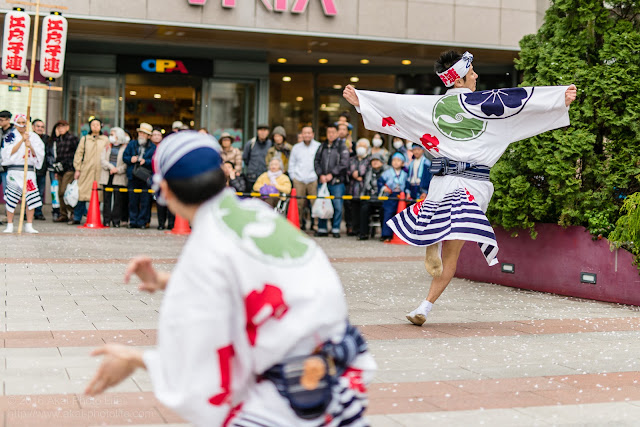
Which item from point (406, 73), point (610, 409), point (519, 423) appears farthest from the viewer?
point (406, 73)

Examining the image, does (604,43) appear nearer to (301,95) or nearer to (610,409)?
(610,409)

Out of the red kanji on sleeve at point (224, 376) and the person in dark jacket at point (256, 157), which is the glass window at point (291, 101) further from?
the red kanji on sleeve at point (224, 376)

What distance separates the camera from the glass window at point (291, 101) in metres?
24.6

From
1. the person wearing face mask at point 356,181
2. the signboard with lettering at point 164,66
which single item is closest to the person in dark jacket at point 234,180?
the person wearing face mask at point 356,181

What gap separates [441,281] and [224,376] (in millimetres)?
4930

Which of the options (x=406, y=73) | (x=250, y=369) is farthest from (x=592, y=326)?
(x=406, y=73)

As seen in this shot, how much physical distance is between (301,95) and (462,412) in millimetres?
20983

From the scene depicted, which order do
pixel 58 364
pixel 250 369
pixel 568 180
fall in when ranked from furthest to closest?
pixel 568 180
pixel 58 364
pixel 250 369

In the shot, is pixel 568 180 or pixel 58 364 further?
pixel 568 180

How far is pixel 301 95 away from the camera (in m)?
25.0

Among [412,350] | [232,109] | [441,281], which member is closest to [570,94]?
[441,281]

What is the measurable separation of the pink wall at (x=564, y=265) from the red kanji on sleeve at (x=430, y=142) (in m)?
2.48

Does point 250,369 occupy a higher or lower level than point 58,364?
higher

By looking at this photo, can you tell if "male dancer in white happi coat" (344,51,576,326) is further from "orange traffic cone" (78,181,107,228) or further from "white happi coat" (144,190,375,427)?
"orange traffic cone" (78,181,107,228)
